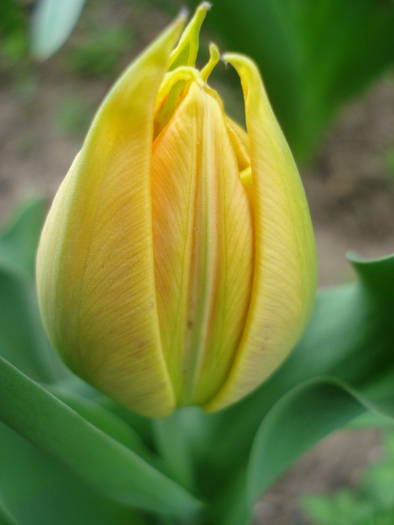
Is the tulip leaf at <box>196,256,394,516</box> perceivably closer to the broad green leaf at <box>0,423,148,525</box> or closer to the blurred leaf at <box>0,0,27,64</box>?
the broad green leaf at <box>0,423,148,525</box>

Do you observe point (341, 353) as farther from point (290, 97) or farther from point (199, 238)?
point (290, 97)

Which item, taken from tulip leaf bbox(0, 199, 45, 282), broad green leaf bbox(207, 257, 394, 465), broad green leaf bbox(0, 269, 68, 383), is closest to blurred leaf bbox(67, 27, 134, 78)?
tulip leaf bbox(0, 199, 45, 282)

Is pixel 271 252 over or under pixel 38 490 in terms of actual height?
over

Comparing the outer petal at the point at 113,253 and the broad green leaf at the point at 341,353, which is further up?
the outer petal at the point at 113,253

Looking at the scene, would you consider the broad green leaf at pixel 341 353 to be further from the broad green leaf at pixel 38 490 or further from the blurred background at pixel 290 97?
the blurred background at pixel 290 97

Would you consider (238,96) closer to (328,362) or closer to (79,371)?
(328,362)

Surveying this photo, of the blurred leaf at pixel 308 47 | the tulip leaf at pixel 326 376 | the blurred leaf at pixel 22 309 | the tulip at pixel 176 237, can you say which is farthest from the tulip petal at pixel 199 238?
the blurred leaf at pixel 308 47

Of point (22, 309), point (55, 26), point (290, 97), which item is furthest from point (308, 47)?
point (22, 309)
